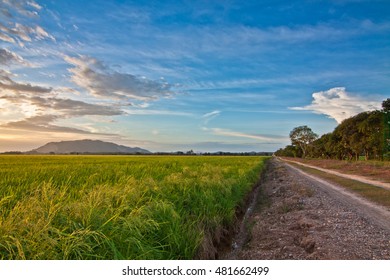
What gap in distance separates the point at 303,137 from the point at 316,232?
123m

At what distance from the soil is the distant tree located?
4533 inches

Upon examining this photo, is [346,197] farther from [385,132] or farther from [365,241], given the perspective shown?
[385,132]

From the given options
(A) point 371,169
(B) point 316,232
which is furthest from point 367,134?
(B) point 316,232

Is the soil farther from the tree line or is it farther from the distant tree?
the distant tree

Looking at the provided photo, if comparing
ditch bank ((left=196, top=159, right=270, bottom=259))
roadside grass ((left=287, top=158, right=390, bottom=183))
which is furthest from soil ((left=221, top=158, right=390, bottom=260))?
roadside grass ((left=287, top=158, right=390, bottom=183))

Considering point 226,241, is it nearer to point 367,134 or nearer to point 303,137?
point 367,134

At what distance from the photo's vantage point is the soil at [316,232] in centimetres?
725

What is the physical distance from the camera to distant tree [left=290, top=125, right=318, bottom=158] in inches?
4825

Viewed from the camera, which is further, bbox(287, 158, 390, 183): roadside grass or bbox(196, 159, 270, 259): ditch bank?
bbox(287, 158, 390, 183): roadside grass

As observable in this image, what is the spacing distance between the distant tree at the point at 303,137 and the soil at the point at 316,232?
378ft

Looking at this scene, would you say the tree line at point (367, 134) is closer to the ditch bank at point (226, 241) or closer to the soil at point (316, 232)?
the soil at point (316, 232)

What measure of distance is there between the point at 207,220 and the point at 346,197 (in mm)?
9637
